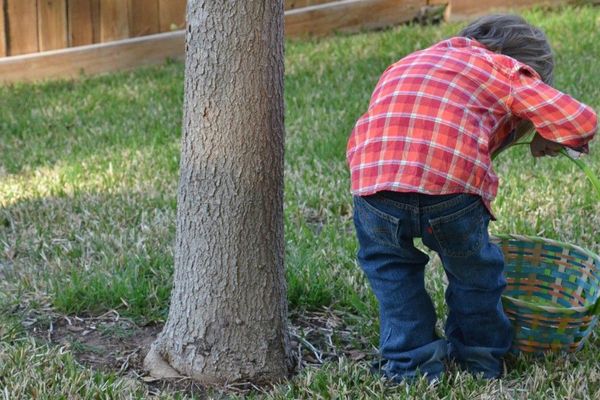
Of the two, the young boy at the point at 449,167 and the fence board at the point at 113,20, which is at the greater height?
the young boy at the point at 449,167

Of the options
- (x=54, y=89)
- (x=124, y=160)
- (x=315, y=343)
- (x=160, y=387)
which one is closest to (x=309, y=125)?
(x=124, y=160)

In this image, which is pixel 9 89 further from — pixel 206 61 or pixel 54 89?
pixel 206 61

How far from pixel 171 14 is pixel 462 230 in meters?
5.77

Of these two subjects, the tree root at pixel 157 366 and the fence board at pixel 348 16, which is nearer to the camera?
the tree root at pixel 157 366

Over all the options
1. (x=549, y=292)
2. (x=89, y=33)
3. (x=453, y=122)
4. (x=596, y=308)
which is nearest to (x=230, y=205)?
(x=453, y=122)

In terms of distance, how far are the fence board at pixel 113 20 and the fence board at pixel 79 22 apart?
4.1 inches

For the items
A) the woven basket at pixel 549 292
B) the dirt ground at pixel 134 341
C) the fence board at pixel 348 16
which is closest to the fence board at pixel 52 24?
the fence board at pixel 348 16

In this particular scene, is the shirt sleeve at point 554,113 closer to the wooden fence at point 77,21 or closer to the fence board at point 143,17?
the wooden fence at point 77,21

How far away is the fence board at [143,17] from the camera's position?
26.1 feet

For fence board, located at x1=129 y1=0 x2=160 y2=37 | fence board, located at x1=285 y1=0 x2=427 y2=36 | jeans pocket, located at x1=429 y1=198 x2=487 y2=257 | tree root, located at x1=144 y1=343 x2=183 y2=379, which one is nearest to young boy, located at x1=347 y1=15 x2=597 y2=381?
jeans pocket, located at x1=429 y1=198 x2=487 y2=257

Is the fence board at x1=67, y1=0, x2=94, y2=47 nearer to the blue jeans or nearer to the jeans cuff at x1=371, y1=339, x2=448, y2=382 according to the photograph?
the blue jeans

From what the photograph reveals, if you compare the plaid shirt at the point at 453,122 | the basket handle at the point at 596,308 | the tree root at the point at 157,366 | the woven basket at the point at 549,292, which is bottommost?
the tree root at the point at 157,366

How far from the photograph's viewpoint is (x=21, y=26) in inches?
292

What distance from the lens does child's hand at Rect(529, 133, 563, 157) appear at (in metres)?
3.02
